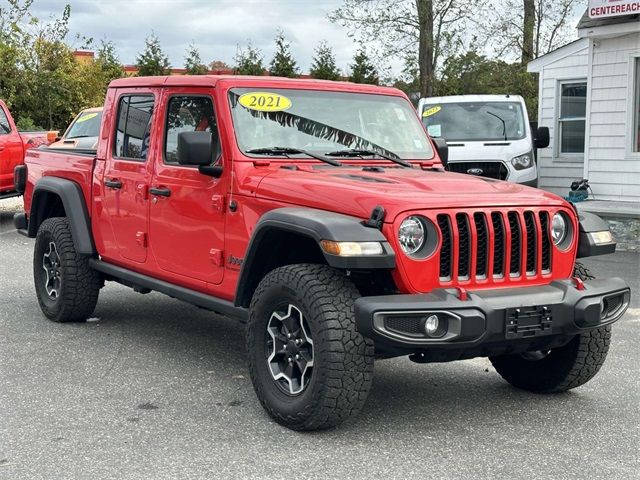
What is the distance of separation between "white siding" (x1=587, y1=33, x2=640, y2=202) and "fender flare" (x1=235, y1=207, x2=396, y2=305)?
9.99 metres

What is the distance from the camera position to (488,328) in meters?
4.30

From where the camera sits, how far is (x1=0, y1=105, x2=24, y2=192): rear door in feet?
46.8

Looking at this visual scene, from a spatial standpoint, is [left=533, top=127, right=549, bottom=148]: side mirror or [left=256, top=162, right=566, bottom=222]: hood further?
[left=533, top=127, right=549, bottom=148]: side mirror

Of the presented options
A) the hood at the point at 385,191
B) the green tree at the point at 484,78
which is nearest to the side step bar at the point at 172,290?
the hood at the point at 385,191

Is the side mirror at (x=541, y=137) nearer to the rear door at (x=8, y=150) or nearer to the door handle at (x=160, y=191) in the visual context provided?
the rear door at (x=8, y=150)

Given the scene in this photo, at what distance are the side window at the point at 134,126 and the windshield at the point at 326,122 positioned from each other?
0.96 m

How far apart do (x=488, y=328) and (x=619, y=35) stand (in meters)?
10.3

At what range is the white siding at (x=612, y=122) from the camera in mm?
13531

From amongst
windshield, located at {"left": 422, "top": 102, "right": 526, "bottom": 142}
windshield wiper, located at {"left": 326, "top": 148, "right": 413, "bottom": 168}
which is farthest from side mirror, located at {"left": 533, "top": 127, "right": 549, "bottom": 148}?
windshield wiper, located at {"left": 326, "top": 148, "right": 413, "bottom": 168}

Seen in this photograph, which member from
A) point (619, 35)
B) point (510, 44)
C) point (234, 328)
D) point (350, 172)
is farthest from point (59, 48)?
point (350, 172)

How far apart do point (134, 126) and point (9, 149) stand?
8.67 metres

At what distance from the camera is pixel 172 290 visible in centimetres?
585

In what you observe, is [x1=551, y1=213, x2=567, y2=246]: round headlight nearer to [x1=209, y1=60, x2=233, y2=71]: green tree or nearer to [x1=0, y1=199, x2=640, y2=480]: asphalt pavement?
[x1=0, y1=199, x2=640, y2=480]: asphalt pavement

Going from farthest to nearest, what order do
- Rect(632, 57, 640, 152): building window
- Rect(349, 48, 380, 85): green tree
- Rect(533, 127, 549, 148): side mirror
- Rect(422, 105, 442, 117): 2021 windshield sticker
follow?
Rect(349, 48, 380, 85): green tree → Rect(422, 105, 442, 117): 2021 windshield sticker → Rect(533, 127, 549, 148): side mirror → Rect(632, 57, 640, 152): building window
